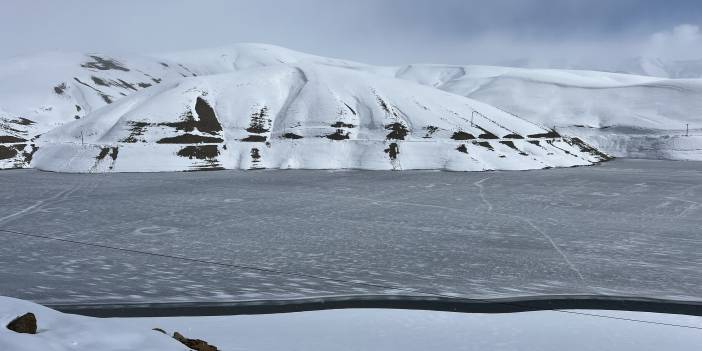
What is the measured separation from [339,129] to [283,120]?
632 cm

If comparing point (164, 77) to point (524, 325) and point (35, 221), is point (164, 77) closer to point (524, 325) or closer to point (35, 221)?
point (35, 221)

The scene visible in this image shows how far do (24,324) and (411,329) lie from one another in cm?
560

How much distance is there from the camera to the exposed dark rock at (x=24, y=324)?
21.2 ft

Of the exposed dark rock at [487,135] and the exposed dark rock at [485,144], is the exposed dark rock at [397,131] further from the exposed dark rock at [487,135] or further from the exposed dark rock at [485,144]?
the exposed dark rock at [487,135]

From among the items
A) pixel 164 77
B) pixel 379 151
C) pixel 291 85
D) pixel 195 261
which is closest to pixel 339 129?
pixel 379 151

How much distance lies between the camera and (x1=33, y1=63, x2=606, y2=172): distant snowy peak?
→ 1789 inches

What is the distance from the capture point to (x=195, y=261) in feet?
44.0

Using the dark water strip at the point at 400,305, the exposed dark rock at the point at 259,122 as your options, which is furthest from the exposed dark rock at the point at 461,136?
→ the dark water strip at the point at 400,305

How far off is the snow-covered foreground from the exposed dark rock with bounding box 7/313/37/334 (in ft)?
2.02

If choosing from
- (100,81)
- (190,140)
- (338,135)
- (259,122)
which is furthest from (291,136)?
(100,81)

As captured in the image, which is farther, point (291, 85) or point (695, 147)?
point (695, 147)

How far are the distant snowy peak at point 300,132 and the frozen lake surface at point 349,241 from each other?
14770mm

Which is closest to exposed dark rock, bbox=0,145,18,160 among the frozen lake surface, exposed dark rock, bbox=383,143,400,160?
the frozen lake surface

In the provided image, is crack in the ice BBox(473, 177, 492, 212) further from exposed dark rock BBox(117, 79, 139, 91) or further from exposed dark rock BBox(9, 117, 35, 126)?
exposed dark rock BBox(117, 79, 139, 91)
